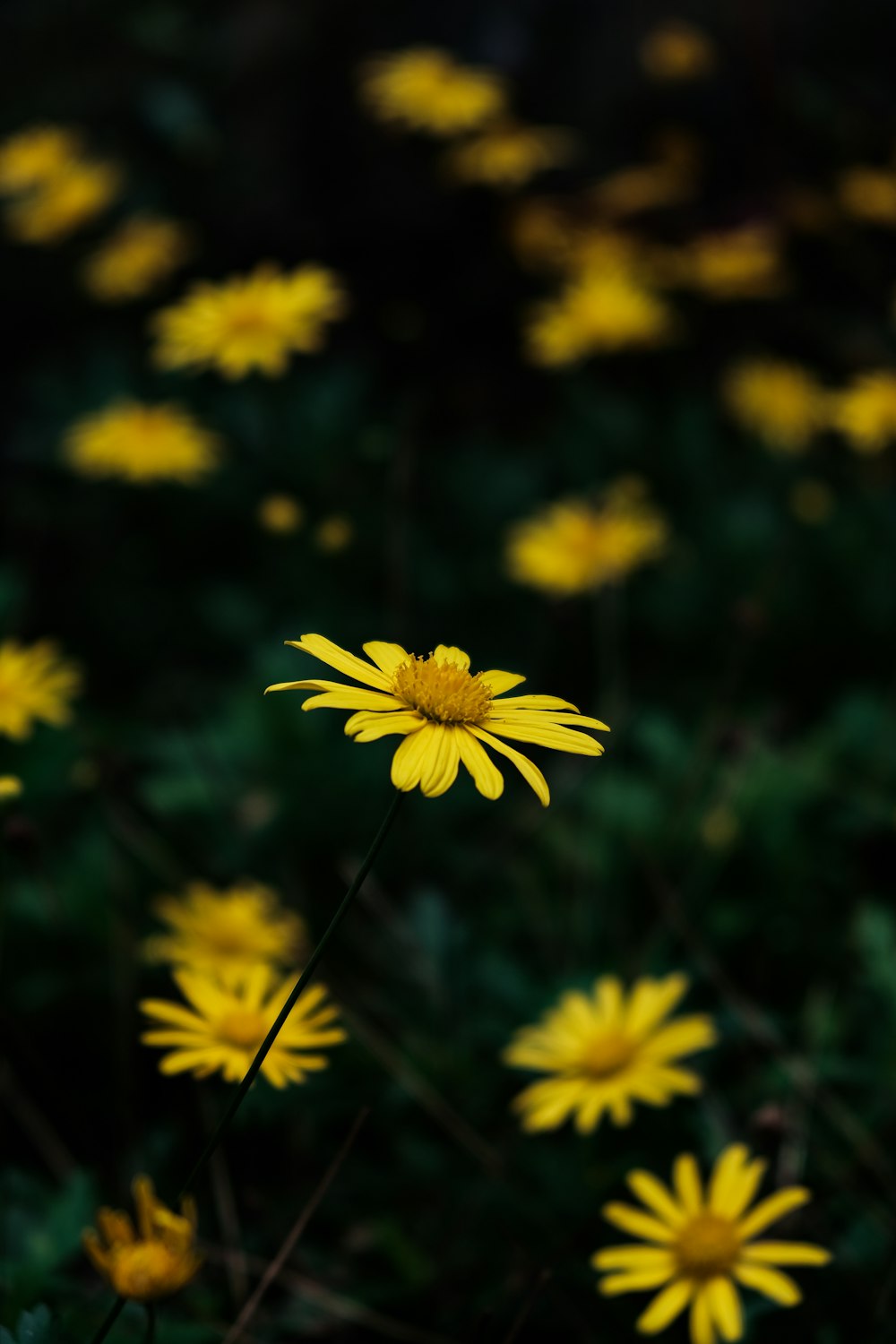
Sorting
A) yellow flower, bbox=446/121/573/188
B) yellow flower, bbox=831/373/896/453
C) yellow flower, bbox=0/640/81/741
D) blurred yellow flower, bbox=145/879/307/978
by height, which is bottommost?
blurred yellow flower, bbox=145/879/307/978

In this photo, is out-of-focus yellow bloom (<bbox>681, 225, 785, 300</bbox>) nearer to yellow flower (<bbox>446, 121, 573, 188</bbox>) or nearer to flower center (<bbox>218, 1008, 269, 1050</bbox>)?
yellow flower (<bbox>446, 121, 573, 188</bbox>)

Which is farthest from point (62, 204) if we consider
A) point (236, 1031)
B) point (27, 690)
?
point (236, 1031)

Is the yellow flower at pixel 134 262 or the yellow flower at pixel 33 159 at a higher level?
the yellow flower at pixel 33 159

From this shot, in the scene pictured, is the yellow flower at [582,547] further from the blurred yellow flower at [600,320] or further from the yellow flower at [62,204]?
the yellow flower at [62,204]

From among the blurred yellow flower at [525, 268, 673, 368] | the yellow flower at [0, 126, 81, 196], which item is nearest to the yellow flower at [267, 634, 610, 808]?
the blurred yellow flower at [525, 268, 673, 368]

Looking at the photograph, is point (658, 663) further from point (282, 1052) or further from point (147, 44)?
point (147, 44)

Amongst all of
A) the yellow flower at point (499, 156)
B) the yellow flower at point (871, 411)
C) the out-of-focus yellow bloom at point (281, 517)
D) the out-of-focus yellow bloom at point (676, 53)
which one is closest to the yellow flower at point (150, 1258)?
the out-of-focus yellow bloom at point (281, 517)

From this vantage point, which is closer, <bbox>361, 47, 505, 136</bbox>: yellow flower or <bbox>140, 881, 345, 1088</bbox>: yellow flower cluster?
<bbox>140, 881, 345, 1088</bbox>: yellow flower cluster
